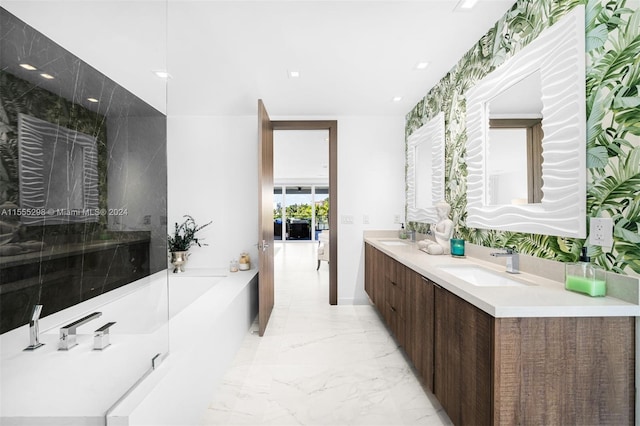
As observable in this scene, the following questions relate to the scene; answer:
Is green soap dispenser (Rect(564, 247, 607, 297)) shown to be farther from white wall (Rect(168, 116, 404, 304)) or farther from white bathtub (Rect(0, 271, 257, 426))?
white wall (Rect(168, 116, 404, 304))

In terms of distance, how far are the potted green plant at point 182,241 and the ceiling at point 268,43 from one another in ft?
4.73

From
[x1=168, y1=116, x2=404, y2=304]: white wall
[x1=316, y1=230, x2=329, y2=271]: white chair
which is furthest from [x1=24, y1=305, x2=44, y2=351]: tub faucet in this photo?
[x1=316, y1=230, x2=329, y2=271]: white chair

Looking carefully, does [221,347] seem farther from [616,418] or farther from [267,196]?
[616,418]

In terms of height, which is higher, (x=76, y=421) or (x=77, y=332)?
(x=77, y=332)

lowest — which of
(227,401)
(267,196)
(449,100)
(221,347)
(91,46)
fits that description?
(227,401)

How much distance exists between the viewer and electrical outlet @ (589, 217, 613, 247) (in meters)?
1.24

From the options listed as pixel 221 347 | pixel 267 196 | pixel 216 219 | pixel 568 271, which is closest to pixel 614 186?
pixel 568 271

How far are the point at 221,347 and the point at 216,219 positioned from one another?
194 cm

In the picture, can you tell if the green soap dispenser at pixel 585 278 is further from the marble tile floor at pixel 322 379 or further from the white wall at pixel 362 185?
the white wall at pixel 362 185

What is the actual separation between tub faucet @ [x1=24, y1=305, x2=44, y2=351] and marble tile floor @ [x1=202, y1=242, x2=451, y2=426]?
1.06 m

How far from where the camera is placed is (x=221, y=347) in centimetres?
217

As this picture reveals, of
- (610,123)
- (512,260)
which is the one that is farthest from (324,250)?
(610,123)

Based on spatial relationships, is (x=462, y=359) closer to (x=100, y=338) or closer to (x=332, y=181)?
(x=100, y=338)

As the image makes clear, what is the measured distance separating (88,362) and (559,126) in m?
2.30
